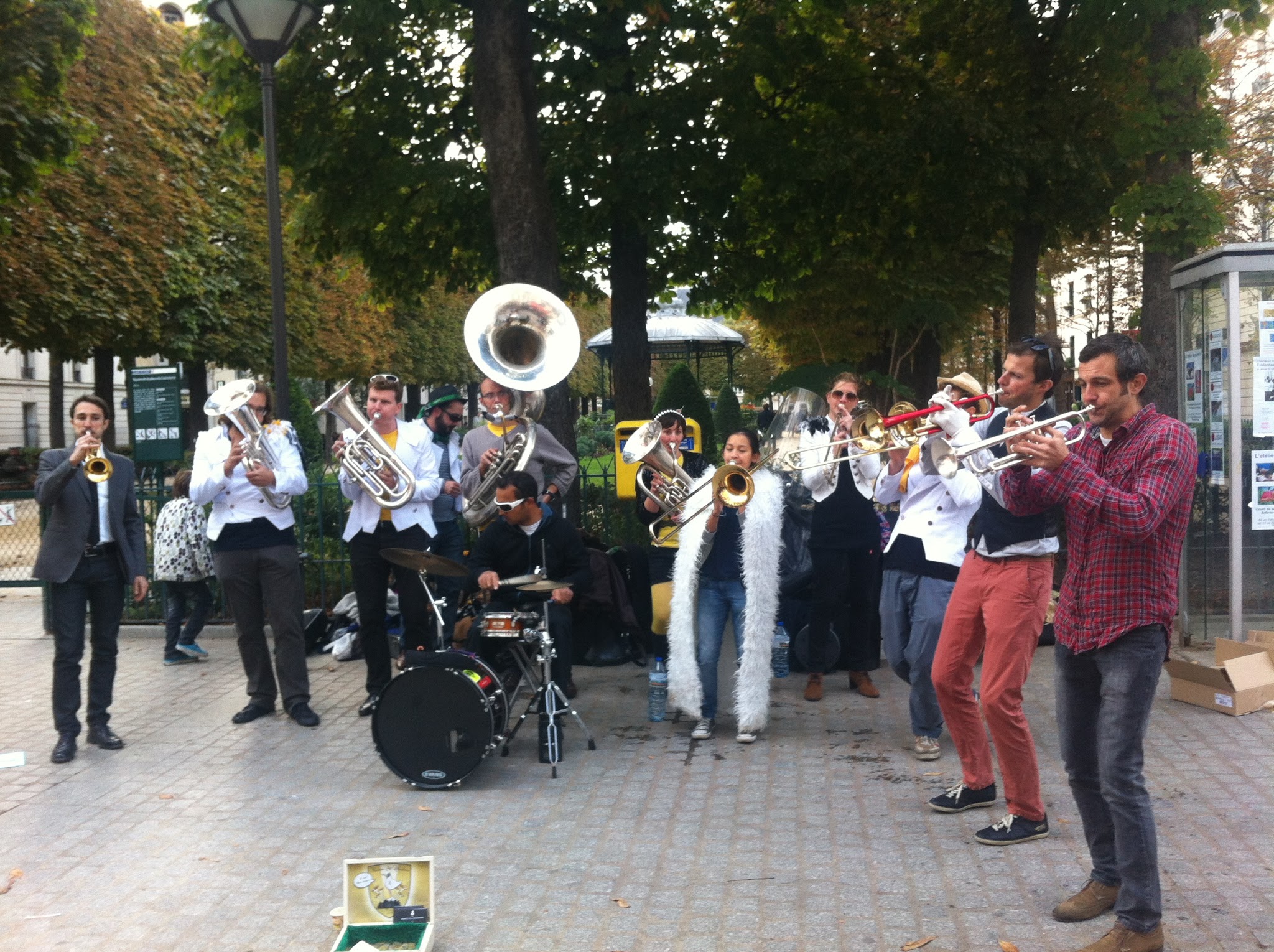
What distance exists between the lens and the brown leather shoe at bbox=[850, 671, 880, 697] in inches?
319

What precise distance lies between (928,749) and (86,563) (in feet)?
15.7

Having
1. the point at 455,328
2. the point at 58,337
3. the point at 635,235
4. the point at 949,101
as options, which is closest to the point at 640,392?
the point at 635,235

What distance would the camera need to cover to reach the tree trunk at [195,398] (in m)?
32.6

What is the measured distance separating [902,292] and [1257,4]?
906cm

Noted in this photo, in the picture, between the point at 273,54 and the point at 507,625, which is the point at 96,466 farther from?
the point at 273,54

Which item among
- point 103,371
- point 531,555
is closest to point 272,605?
point 531,555

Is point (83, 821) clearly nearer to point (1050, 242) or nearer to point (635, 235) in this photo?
point (635, 235)

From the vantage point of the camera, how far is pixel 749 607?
7.06 meters

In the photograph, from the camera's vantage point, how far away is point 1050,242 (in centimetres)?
1566

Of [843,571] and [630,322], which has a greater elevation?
[630,322]

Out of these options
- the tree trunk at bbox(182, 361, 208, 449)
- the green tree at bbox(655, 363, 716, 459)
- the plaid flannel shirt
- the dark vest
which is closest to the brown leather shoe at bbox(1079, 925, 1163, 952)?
the plaid flannel shirt

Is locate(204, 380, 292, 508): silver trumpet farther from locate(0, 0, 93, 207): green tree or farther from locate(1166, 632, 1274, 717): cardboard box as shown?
locate(0, 0, 93, 207): green tree

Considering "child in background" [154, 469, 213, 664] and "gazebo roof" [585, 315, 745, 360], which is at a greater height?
"gazebo roof" [585, 315, 745, 360]

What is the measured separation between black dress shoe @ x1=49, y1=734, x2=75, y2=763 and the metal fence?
3264 mm
